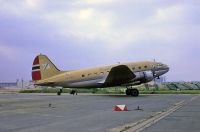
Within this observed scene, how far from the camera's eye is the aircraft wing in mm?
53562

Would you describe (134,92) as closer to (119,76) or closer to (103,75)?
(119,76)

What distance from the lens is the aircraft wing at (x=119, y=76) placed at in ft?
176

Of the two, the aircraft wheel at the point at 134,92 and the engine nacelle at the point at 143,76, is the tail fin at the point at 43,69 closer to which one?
the aircraft wheel at the point at 134,92

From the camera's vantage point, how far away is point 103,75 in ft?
192

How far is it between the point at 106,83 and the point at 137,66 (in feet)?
15.7

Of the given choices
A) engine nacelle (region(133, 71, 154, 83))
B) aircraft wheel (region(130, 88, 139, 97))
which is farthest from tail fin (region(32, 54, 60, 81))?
engine nacelle (region(133, 71, 154, 83))

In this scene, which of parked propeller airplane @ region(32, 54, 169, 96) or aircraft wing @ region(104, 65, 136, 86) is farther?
parked propeller airplane @ region(32, 54, 169, 96)

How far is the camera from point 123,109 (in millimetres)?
26750

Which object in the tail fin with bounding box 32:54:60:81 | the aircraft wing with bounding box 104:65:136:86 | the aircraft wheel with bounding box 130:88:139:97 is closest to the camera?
the aircraft wing with bounding box 104:65:136:86

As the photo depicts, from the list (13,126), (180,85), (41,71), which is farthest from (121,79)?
(180,85)

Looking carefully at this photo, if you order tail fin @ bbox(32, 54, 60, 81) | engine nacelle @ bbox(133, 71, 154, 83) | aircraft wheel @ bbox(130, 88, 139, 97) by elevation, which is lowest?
aircraft wheel @ bbox(130, 88, 139, 97)

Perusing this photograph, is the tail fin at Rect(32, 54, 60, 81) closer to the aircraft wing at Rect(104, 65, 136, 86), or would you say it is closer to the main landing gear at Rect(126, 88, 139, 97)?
the aircraft wing at Rect(104, 65, 136, 86)

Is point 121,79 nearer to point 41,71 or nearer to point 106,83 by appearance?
point 106,83

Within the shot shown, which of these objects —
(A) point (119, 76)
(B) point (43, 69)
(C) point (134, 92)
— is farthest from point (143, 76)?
(B) point (43, 69)
